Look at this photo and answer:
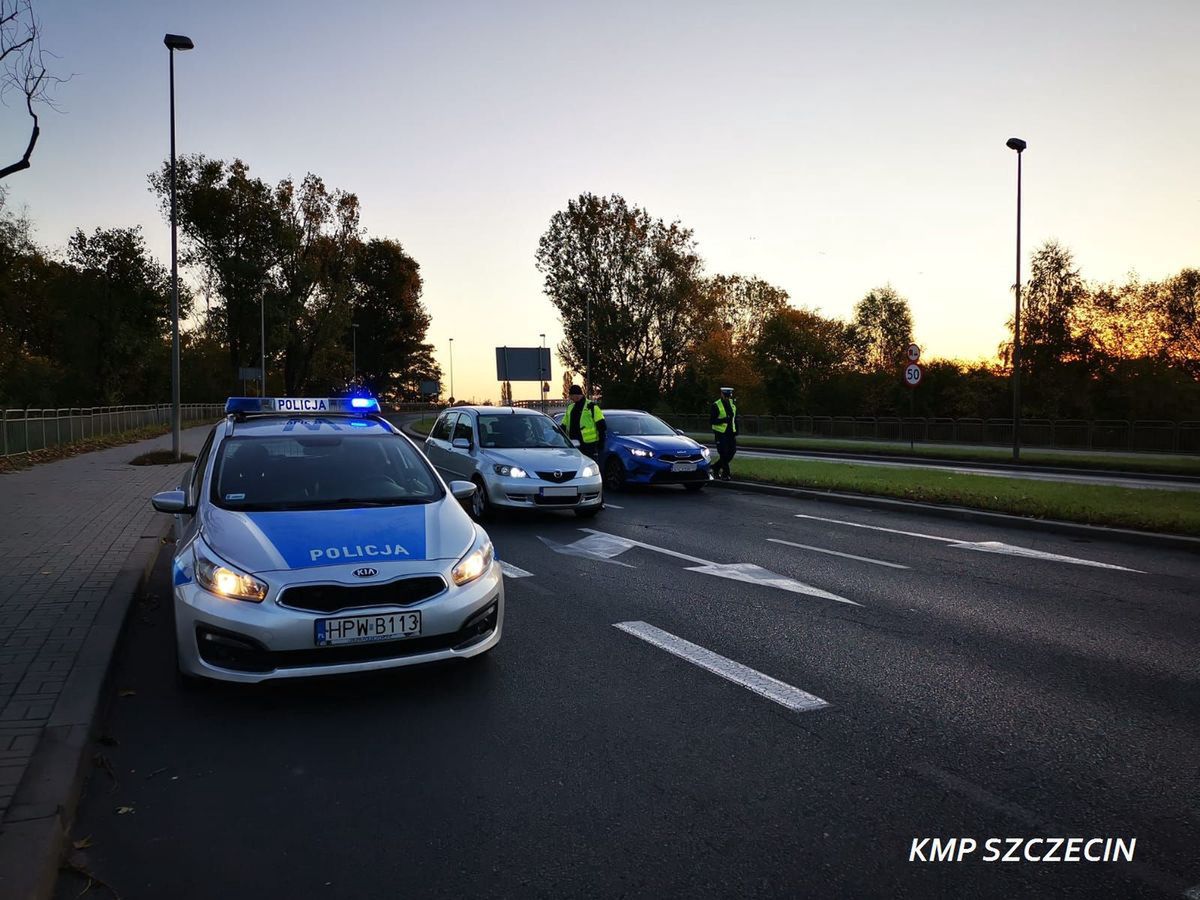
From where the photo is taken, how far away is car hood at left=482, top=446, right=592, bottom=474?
1216 centimetres

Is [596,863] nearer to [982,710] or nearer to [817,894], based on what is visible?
[817,894]

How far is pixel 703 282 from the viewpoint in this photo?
55812mm

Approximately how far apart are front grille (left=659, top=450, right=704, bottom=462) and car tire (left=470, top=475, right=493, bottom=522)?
183 inches

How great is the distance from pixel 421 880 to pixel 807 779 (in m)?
1.68

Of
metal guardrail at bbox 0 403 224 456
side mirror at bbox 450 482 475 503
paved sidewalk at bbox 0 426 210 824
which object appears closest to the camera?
paved sidewalk at bbox 0 426 210 824

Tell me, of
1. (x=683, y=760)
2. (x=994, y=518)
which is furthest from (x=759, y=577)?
(x=994, y=518)

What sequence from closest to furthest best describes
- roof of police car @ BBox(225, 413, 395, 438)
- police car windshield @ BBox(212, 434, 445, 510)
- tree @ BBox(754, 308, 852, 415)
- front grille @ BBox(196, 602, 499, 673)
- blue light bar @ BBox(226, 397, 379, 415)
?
front grille @ BBox(196, 602, 499, 673)
police car windshield @ BBox(212, 434, 445, 510)
roof of police car @ BBox(225, 413, 395, 438)
blue light bar @ BBox(226, 397, 379, 415)
tree @ BBox(754, 308, 852, 415)

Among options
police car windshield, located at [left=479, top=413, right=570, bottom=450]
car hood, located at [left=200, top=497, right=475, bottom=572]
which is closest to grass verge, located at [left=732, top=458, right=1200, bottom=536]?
police car windshield, located at [left=479, top=413, right=570, bottom=450]

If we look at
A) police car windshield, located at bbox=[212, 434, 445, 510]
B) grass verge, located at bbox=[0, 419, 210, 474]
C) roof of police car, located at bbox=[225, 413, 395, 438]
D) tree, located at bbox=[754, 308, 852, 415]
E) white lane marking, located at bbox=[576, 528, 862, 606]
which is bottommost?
white lane marking, located at bbox=[576, 528, 862, 606]

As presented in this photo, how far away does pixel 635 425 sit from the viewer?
1764 centimetres

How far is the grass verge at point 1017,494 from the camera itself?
11.7 metres

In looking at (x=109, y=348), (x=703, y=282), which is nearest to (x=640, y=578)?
(x=703, y=282)

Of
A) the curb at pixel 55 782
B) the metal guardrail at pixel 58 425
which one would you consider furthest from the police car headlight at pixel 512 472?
the metal guardrail at pixel 58 425

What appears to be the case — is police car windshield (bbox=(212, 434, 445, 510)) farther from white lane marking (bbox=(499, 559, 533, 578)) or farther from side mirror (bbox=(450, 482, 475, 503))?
white lane marking (bbox=(499, 559, 533, 578))
